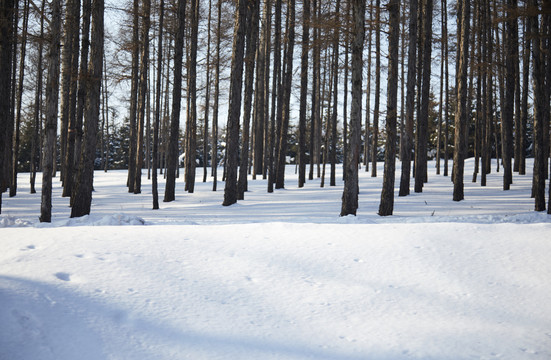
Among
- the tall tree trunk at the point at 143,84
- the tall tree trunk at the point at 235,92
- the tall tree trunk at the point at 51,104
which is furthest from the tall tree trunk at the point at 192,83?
the tall tree trunk at the point at 51,104

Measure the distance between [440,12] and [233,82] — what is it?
47.0 feet

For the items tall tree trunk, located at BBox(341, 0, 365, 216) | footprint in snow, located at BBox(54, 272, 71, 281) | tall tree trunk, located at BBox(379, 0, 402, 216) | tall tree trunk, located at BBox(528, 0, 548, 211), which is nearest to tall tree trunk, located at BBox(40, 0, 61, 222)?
footprint in snow, located at BBox(54, 272, 71, 281)

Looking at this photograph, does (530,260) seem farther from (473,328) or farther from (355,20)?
(355,20)

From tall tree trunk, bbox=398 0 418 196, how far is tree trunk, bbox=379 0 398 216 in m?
Result: 2.62

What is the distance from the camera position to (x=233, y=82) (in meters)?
12.8

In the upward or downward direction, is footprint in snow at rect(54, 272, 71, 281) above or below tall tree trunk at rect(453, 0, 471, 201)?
below

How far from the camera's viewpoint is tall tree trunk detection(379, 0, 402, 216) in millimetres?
9867

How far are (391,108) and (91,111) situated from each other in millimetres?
7962

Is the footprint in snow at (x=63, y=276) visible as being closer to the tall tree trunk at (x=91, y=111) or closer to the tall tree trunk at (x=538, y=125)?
the tall tree trunk at (x=91, y=111)

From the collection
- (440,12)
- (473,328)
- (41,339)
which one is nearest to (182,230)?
(41,339)

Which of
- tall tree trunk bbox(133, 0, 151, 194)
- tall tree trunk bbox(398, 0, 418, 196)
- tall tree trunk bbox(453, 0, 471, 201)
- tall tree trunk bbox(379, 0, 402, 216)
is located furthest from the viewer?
tall tree trunk bbox(133, 0, 151, 194)

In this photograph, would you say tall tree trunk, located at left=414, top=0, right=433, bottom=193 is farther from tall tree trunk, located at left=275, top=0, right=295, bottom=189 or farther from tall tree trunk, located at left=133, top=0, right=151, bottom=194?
tall tree trunk, located at left=133, top=0, right=151, bottom=194

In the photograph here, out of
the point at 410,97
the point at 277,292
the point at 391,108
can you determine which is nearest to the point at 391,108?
the point at 391,108

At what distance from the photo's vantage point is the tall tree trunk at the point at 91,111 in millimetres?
9906
